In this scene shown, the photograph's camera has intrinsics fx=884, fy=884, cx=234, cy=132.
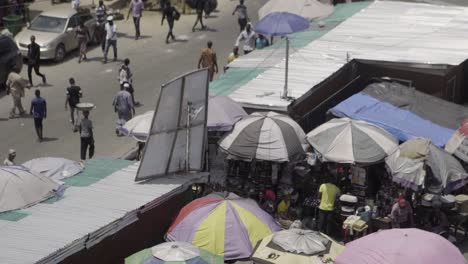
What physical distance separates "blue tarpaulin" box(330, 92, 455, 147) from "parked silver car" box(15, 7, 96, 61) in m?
12.9

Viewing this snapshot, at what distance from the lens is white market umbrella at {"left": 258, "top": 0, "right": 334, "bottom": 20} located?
27.2 metres

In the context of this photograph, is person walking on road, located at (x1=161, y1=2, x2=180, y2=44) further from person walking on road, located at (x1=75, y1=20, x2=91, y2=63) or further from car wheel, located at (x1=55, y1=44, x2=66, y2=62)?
car wheel, located at (x1=55, y1=44, x2=66, y2=62)

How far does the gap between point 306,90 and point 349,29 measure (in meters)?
6.05

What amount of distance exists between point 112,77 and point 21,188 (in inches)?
559

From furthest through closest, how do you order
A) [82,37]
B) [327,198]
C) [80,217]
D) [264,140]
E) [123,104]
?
1. [82,37]
2. [123,104]
3. [264,140]
4. [327,198]
5. [80,217]

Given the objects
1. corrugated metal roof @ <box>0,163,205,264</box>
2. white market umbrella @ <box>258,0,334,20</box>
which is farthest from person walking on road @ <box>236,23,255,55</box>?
corrugated metal roof @ <box>0,163,205,264</box>

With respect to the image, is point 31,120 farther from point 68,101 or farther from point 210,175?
point 210,175

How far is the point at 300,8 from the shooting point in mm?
27578

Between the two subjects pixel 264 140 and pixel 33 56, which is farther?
pixel 33 56

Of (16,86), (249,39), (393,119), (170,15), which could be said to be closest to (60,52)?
(170,15)

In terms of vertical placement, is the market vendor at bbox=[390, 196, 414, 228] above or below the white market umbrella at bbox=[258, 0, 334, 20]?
below

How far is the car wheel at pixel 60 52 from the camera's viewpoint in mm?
29750

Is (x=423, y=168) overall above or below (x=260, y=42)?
below

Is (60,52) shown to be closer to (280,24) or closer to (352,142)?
(280,24)
